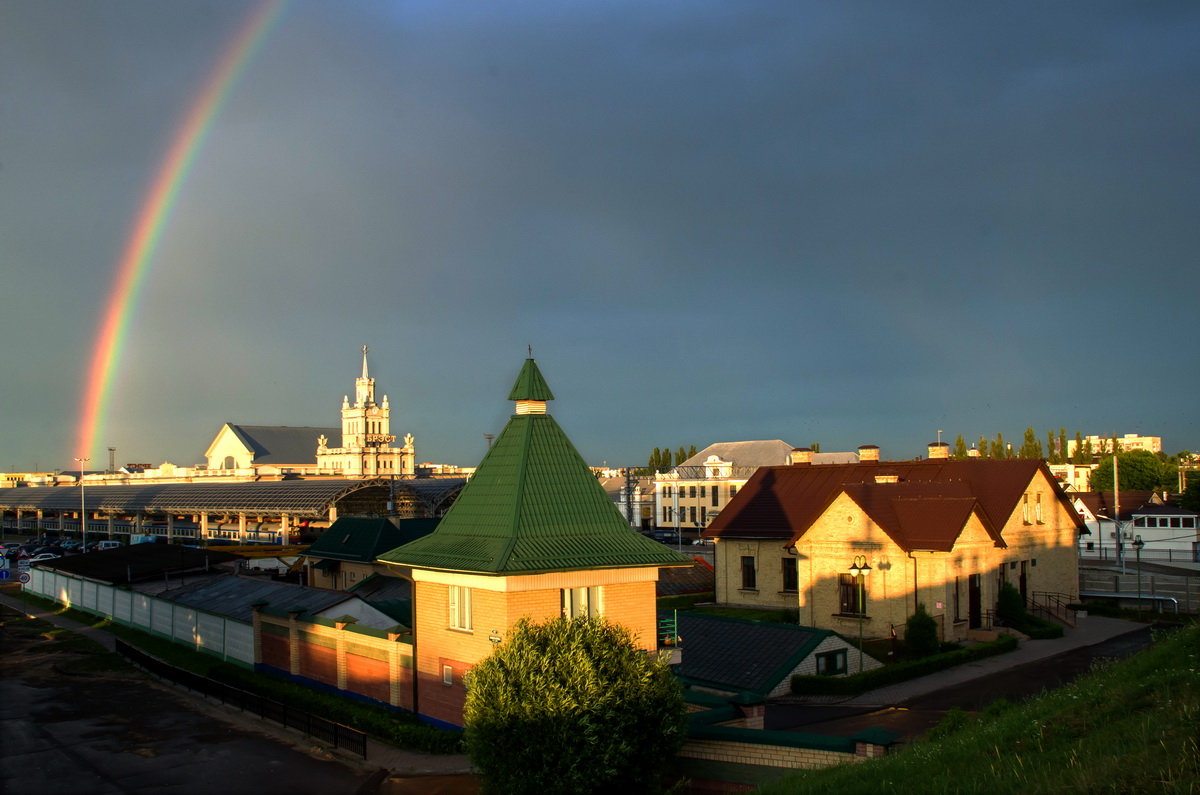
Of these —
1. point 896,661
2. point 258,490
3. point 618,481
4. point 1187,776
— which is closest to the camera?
point 1187,776

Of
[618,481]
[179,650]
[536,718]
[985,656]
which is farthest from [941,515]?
[618,481]

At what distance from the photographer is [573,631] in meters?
18.2

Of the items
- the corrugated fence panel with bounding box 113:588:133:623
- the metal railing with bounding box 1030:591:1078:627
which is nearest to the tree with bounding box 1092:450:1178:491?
the metal railing with bounding box 1030:591:1078:627

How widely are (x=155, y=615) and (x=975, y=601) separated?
37474 mm

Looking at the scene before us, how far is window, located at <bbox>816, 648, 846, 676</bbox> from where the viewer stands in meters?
30.5

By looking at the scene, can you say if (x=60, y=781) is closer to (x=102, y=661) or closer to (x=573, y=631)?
(x=573, y=631)

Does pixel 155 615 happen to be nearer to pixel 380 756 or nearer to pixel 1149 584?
pixel 380 756

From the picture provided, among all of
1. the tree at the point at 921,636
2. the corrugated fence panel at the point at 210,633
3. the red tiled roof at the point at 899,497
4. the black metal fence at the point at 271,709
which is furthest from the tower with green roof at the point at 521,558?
the red tiled roof at the point at 899,497

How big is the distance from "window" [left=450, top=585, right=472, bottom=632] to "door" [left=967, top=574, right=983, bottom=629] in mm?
24514

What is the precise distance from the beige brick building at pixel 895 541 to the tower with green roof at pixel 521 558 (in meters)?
12.2

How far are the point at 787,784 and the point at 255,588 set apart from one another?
30659 millimetres

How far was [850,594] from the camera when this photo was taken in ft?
128

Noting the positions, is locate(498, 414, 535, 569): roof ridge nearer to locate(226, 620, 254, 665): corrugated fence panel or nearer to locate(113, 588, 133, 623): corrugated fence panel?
locate(226, 620, 254, 665): corrugated fence panel

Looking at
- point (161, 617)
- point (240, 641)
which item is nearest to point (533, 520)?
point (240, 641)
